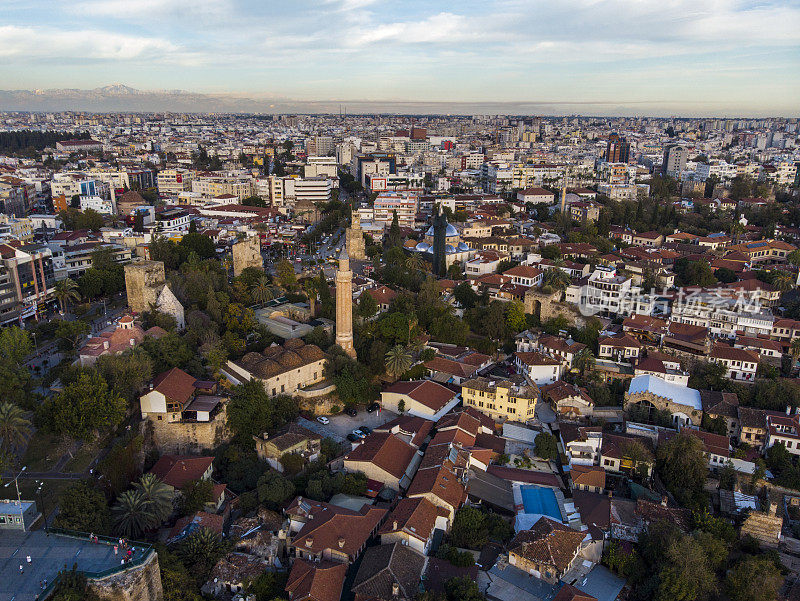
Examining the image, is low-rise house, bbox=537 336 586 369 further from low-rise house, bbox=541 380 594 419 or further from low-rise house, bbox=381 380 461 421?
low-rise house, bbox=381 380 461 421

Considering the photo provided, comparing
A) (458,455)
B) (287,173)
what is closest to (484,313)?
(458,455)

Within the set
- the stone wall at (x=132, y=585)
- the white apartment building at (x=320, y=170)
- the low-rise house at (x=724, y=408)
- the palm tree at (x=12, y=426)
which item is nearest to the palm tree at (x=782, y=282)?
the low-rise house at (x=724, y=408)

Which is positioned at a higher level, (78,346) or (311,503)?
(78,346)

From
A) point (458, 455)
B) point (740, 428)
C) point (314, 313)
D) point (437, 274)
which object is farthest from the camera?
point (437, 274)

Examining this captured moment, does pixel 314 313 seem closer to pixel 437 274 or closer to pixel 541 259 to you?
pixel 437 274

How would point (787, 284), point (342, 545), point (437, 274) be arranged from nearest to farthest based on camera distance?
point (342, 545) < point (787, 284) < point (437, 274)

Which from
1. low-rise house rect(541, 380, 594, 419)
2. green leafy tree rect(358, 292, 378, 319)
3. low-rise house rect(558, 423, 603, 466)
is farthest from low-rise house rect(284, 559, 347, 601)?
green leafy tree rect(358, 292, 378, 319)
